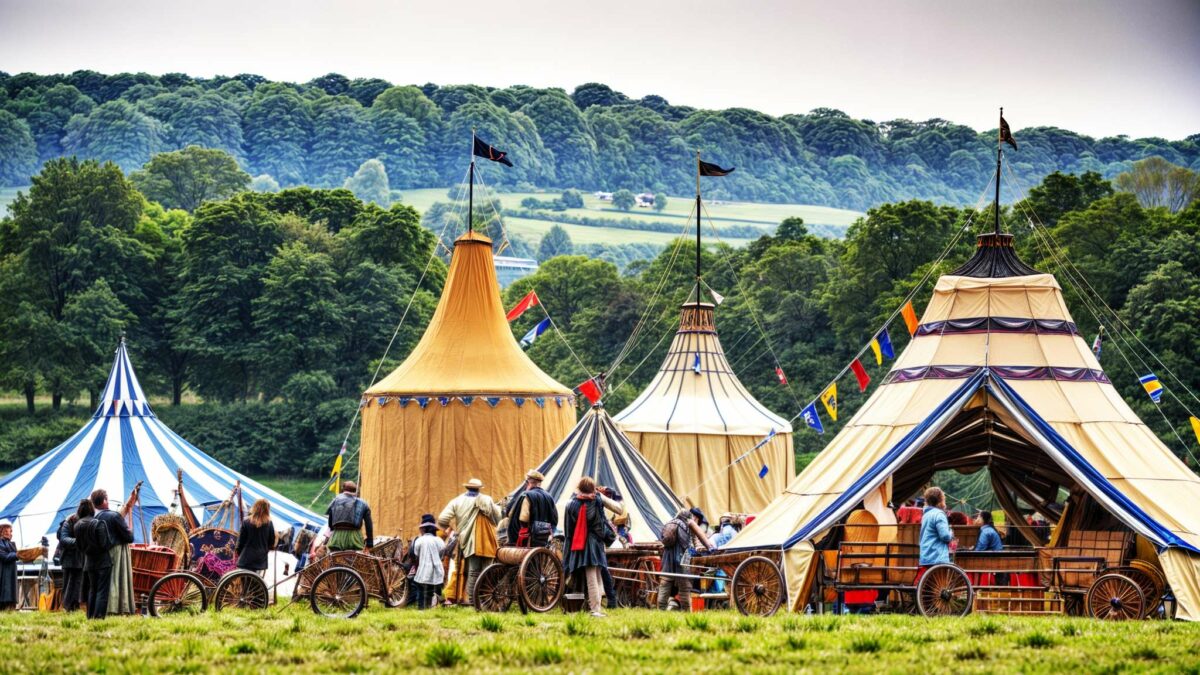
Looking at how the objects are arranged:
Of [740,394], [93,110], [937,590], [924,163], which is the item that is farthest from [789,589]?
[924,163]

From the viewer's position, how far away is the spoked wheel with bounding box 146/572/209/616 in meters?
12.6

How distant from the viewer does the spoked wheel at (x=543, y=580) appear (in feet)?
42.0

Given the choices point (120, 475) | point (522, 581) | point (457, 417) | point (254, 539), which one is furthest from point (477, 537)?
point (120, 475)

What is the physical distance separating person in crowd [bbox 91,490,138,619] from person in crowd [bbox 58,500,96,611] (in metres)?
0.23

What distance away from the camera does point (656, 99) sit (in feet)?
430

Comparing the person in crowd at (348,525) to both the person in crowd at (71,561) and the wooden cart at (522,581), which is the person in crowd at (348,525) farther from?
the person in crowd at (71,561)

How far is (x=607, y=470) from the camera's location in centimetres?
1905

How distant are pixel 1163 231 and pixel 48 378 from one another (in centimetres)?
3290

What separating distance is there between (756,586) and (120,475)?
1285 cm

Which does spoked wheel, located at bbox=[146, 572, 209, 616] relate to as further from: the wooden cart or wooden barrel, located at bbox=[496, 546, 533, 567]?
wooden barrel, located at bbox=[496, 546, 533, 567]

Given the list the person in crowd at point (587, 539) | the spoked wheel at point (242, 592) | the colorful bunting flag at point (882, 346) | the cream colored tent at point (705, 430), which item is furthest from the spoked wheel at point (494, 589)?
the cream colored tent at point (705, 430)

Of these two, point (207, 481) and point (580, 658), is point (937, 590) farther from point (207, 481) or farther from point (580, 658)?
point (207, 481)

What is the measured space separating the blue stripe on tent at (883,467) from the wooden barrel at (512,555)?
7.70 ft

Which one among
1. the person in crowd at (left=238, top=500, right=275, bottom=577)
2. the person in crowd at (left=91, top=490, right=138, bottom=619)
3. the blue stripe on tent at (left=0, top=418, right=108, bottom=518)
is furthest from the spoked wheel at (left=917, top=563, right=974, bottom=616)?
the blue stripe on tent at (left=0, top=418, right=108, bottom=518)
